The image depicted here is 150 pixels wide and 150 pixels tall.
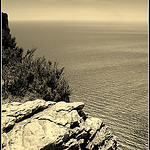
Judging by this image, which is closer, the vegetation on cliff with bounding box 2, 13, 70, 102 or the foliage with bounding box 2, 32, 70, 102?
the vegetation on cliff with bounding box 2, 13, 70, 102

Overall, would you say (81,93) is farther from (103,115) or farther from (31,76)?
(31,76)

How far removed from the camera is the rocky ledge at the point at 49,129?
803 centimetres

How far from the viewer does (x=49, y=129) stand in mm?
8641

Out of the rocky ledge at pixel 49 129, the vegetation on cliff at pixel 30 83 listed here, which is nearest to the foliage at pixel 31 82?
the vegetation on cliff at pixel 30 83

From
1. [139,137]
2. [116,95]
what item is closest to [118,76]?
[116,95]

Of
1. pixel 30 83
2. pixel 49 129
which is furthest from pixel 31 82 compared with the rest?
pixel 49 129

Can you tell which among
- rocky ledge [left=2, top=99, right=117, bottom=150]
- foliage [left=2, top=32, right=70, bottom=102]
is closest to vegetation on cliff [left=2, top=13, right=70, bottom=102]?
foliage [left=2, top=32, right=70, bottom=102]

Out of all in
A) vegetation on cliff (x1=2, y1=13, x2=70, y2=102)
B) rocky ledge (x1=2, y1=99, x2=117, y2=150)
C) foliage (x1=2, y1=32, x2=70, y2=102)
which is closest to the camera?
rocky ledge (x1=2, y1=99, x2=117, y2=150)

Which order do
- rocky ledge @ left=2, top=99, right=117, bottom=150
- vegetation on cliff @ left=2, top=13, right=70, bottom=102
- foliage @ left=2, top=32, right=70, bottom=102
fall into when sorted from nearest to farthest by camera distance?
rocky ledge @ left=2, top=99, right=117, bottom=150 < vegetation on cliff @ left=2, top=13, right=70, bottom=102 < foliage @ left=2, top=32, right=70, bottom=102

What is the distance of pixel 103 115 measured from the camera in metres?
18.5

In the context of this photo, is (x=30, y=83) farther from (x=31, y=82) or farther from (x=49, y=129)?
(x=49, y=129)

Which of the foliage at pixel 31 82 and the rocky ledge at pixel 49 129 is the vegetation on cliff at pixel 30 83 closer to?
the foliage at pixel 31 82

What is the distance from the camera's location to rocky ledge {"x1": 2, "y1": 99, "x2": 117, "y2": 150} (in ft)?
26.3

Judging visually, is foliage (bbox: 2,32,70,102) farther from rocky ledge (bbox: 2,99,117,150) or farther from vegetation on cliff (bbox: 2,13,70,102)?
rocky ledge (bbox: 2,99,117,150)
